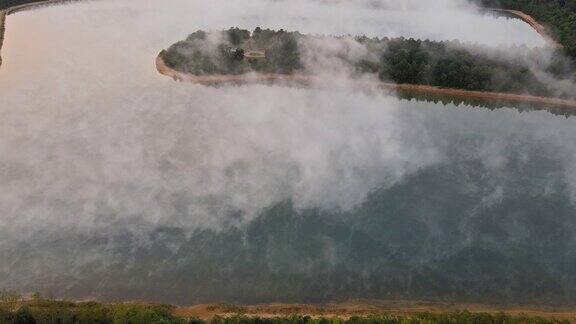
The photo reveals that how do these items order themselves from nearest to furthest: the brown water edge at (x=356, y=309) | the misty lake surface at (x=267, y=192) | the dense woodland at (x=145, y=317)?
1. the dense woodland at (x=145, y=317)
2. the brown water edge at (x=356, y=309)
3. the misty lake surface at (x=267, y=192)

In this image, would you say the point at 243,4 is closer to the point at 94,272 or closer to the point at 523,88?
the point at 523,88

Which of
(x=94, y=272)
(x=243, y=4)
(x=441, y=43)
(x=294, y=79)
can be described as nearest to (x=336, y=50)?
(x=294, y=79)

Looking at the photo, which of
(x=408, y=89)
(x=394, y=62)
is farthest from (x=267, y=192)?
(x=394, y=62)

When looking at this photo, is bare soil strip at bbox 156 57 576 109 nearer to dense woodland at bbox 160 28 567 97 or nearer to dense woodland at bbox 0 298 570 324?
dense woodland at bbox 160 28 567 97

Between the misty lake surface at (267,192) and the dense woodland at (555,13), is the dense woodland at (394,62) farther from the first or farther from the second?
the dense woodland at (555,13)

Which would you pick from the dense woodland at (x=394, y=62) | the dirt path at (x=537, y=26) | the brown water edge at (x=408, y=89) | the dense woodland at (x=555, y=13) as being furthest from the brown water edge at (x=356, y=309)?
the dirt path at (x=537, y=26)

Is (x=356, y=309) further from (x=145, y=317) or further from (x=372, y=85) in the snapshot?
(x=372, y=85)

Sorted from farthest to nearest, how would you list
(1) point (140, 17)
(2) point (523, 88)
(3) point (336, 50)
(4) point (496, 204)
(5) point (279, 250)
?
1. (1) point (140, 17)
2. (3) point (336, 50)
3. (2) point (523, 88)
4. (4) point (496, 204)
5. (5) point (279, 250)
